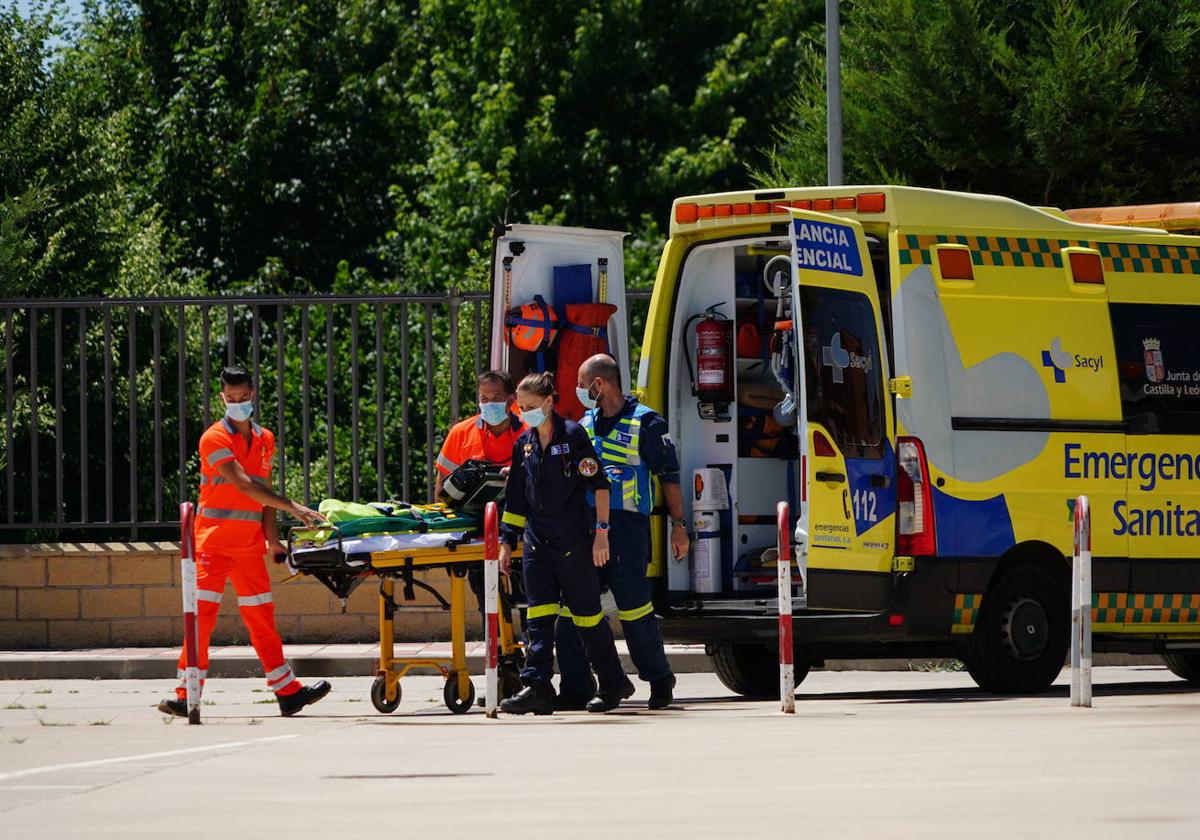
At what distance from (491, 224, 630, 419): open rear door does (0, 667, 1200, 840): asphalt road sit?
228 centimetres

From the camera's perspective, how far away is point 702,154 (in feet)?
103

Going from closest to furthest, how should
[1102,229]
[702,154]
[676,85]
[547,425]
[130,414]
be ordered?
[547,425] < [1102,229] < [130,414] < [702,154] < [676,85]

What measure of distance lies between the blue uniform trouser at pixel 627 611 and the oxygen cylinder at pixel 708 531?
68 centimetres

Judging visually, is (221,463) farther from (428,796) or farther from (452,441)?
(428,796)

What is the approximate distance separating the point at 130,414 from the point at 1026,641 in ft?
22.9

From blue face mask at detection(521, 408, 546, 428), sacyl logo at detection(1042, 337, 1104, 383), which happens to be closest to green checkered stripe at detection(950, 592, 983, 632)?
sacyl logo at detection(1042, 337, 1104, 383)

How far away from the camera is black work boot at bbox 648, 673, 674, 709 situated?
1155 centimetres

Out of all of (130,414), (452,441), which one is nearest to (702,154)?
(130,414)

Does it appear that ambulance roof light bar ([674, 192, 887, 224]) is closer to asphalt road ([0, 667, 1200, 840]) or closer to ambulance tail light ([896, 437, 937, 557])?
ambulance tail light ([896, 437, 937, 557])

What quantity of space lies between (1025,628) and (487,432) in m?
3.09

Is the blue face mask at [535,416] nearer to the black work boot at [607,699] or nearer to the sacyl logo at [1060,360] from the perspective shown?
the black work boot at [607,699]

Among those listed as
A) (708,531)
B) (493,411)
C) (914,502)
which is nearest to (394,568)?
(493,411)

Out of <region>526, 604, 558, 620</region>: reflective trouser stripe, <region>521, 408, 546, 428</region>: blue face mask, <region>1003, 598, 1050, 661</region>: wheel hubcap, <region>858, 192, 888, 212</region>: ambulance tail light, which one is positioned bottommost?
<region>1003, 598, 1050, 661</region>: wheel hubcap

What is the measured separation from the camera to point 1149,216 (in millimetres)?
13148
